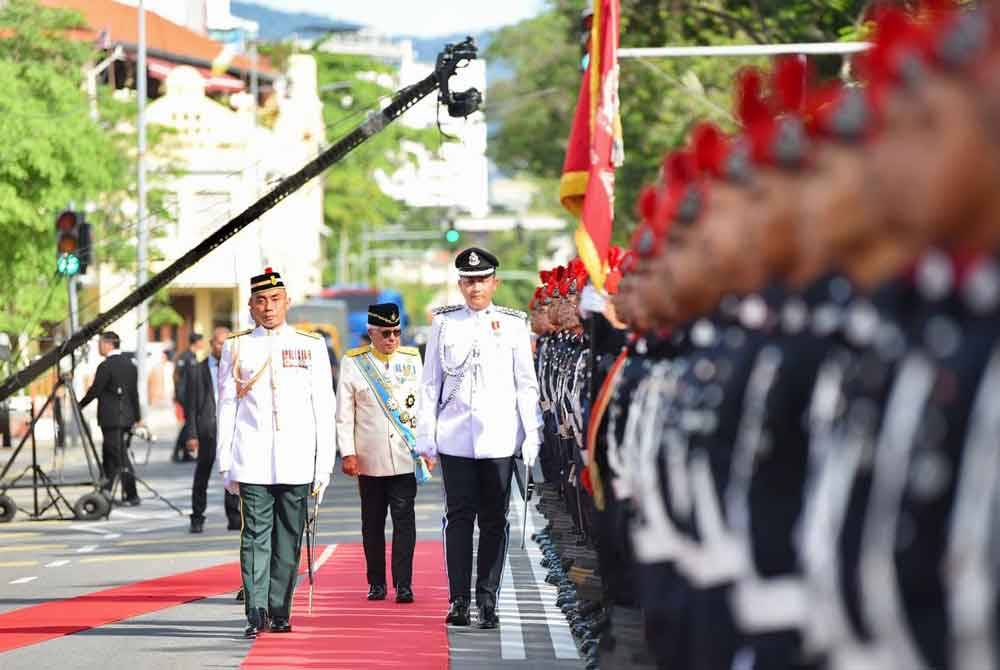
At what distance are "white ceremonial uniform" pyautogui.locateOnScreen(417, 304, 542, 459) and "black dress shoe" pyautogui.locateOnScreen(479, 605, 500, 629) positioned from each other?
837 millimetres

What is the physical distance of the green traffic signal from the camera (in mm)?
24688

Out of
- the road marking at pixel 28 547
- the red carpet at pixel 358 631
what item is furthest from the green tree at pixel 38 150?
the red carpet at pixel 358 631

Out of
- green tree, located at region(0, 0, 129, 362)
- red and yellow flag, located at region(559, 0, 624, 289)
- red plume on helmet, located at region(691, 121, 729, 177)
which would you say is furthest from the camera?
green tree, located at region(0, 0, 129, 362)

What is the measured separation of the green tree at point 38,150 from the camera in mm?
30375

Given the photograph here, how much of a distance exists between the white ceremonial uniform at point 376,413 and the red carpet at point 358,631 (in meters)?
0.87

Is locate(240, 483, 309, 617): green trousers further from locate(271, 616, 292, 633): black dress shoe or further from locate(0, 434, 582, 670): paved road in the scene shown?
locate(0, 434, 582, 670): paved road

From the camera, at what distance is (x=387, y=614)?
12.4 meters

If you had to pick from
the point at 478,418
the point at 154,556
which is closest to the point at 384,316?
the point at 478,418

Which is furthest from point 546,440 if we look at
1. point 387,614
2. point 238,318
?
point 238,318

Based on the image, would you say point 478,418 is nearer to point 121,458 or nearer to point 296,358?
point 296,358

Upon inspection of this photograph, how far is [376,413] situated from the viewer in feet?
43.3

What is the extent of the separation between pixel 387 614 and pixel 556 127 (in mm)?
39916

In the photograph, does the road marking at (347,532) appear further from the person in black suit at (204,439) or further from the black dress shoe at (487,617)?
the black dress shoe at (487,617)

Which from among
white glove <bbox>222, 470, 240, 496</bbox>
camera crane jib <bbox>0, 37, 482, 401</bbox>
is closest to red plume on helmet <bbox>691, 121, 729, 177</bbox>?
white glove <bbox>222, 470, 240, 496</bbox>
